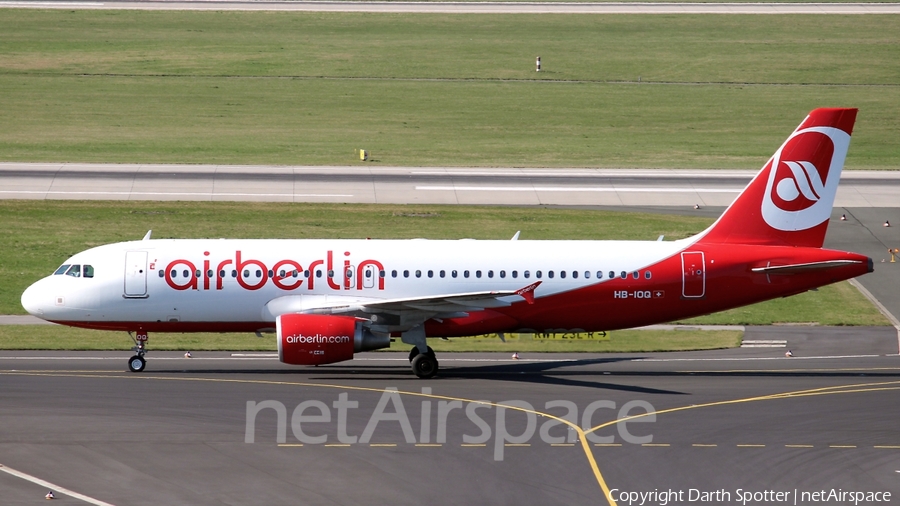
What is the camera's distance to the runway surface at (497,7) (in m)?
126

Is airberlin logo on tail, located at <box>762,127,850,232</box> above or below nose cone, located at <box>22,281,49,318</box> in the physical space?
above

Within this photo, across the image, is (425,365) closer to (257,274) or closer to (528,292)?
(528,292)

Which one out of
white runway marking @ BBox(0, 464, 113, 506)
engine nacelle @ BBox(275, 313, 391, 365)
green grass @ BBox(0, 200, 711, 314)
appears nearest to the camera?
white runway marking @ BBox(0, 464, 113, 506)

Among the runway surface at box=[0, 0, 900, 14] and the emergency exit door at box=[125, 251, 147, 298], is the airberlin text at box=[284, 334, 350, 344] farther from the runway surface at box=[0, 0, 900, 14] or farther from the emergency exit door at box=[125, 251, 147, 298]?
the runway surface at box=[0, 0, 900, 14]

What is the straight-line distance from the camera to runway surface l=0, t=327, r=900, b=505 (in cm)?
2534

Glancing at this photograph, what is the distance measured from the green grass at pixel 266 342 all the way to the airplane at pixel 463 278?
4151 millimetres

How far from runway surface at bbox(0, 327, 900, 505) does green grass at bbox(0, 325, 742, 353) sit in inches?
57.7

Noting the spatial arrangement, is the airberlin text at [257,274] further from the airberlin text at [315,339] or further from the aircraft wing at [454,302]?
the airberlin text at [315,339]

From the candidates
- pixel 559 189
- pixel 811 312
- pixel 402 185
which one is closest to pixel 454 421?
pixel 811 312

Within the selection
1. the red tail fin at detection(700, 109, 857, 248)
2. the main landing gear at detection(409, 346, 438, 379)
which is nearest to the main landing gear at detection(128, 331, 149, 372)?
the main landing gear at detection(409, 346, 438, 379)

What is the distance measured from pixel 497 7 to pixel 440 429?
10499cm

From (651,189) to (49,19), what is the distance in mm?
75905

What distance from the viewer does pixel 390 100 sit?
308 ft

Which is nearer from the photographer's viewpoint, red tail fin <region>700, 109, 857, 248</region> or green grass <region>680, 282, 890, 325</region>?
red tail fin <region>700, 109, 857, 248</region>
